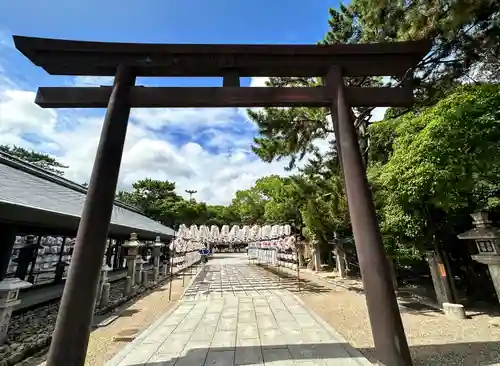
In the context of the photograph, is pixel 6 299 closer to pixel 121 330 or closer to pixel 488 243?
pixel 121 330

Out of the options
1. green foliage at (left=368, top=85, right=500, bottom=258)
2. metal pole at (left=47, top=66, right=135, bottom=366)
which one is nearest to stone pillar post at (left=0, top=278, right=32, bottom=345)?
metal pole at (left=47, top=66, right=135, bottom=366)

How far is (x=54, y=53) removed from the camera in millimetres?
3326

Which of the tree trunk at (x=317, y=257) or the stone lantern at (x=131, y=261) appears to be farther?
the tree trunk at (x=317, y=257)

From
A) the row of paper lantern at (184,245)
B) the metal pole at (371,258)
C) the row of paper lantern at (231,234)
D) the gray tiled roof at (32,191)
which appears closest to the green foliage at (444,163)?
the metal pole at (371,258)

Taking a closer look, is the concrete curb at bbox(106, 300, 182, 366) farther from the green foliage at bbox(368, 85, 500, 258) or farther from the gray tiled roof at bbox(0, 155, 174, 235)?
the green foliage at bbox(368, 85, 500, 258)

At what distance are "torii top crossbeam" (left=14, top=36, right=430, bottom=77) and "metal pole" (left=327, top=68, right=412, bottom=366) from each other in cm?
73

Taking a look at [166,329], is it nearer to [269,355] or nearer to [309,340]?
[269,355]

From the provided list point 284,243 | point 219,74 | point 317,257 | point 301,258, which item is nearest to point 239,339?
point 219,74

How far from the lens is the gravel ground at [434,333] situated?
11.7 ft

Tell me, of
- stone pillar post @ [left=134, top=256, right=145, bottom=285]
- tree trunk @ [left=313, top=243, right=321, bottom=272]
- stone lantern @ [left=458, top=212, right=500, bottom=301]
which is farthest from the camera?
tree trunk @ [left=313, top=243, right=321, bottom=272]

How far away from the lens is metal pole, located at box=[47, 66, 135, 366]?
2.28 metres

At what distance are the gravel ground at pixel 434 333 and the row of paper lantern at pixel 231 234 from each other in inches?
363

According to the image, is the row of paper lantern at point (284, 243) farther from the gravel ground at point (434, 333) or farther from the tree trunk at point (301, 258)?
the gravel ground at point (434, 333)

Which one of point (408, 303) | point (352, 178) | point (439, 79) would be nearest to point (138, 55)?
point (352, 178)
